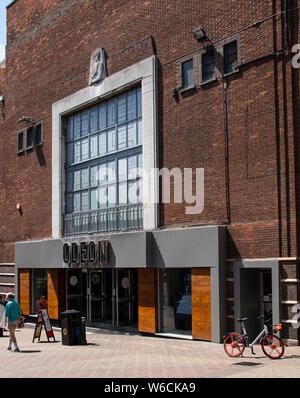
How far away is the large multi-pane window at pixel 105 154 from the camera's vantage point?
20.6m

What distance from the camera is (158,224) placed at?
18969 mm

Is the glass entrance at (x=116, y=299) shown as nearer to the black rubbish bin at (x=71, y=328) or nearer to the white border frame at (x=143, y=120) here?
the white border frame at (x=143, y=120)

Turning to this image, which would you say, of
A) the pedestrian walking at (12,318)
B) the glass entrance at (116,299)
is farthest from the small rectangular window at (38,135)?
the pedestrian walking at (12,318)

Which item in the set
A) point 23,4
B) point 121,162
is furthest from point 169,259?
point 23,4

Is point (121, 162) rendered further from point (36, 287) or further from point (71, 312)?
point (36, 287)

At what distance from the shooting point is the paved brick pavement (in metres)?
11.6

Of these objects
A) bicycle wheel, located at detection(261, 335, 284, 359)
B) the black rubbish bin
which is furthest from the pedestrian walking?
bicycle wheel, located at detection(261, 335, 284, 359)

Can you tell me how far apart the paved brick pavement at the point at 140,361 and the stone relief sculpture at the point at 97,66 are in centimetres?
1007

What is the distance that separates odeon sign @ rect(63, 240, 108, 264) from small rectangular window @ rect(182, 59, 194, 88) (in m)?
6.19

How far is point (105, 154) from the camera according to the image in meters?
22.0

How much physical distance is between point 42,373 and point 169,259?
6.78m

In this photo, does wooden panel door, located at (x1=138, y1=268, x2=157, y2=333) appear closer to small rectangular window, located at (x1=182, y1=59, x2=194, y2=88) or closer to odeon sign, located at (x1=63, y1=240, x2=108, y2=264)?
odeon sign, located at (x1=63, y1=240, x2=108, y2=264)

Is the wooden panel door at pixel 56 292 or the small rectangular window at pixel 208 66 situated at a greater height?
the small rectangular window at pixel 208 66

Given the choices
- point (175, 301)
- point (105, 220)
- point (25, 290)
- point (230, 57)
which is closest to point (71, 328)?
point (175, 301)
